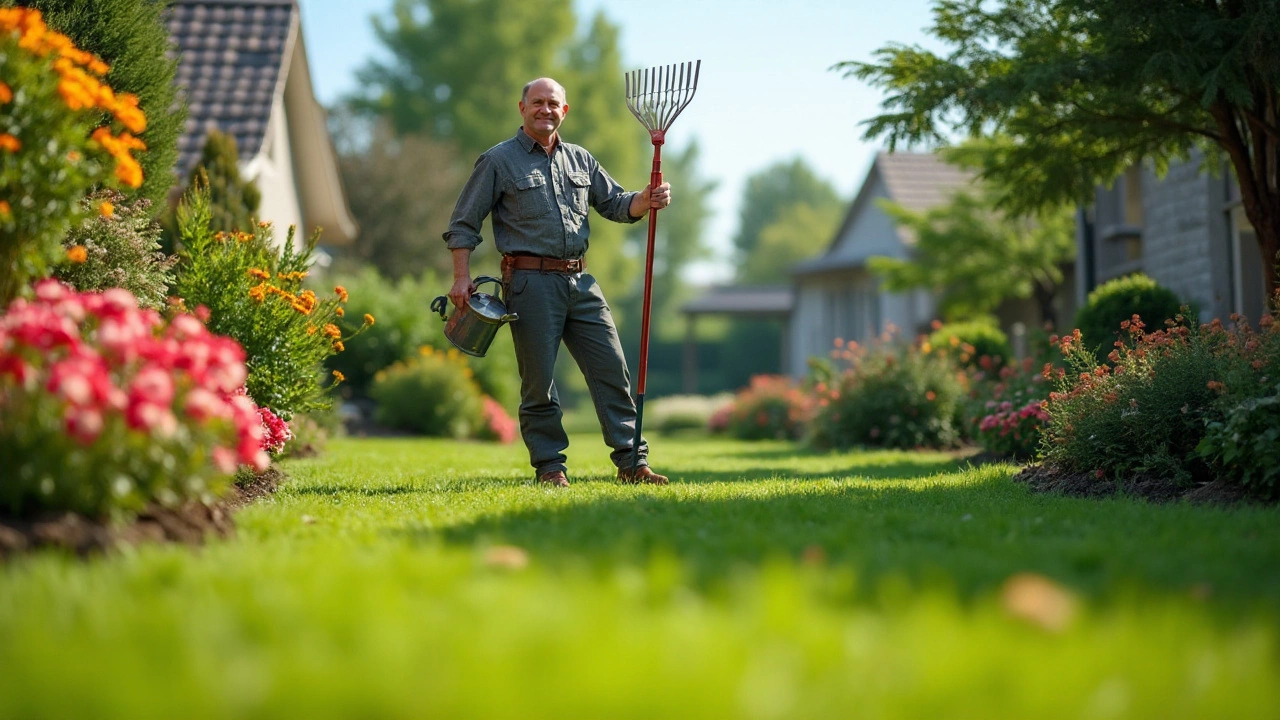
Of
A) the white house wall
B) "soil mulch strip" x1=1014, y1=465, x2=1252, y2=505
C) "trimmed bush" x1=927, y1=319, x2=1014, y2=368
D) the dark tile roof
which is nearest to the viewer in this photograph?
"soil mulch strip" x1=1014, y1=465, x2=1252, y2=505

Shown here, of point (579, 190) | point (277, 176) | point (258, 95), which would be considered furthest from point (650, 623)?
point (277, 176)

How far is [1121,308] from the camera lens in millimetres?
11164

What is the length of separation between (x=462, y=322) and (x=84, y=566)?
3.48 meters

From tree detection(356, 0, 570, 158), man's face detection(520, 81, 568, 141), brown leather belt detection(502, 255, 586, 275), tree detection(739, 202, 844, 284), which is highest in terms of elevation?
tree detection(356, 0, 570, 158)

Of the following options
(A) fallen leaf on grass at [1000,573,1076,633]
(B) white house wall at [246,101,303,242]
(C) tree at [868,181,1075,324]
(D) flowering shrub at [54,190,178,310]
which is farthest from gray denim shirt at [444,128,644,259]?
(C) tree at [868,181,1075,324]

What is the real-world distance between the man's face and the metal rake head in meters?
0.47

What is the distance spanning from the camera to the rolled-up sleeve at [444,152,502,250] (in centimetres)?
679

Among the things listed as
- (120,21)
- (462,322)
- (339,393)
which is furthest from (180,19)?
(462,322)

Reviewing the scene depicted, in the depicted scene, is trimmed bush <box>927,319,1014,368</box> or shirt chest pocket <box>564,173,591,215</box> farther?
trimmed bush <box>927,319,1014,368</box>

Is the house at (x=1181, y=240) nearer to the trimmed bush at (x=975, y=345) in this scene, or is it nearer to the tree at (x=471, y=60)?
the trimmed bush at (x=975, y=345)

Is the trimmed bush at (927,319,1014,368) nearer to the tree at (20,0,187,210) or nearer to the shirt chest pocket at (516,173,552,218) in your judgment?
the shirt chest pocket at (516,173,552,218)

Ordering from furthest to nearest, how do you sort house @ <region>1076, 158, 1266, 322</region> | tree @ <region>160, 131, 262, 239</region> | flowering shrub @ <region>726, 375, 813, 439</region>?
1. flowering shrub @ <region>726, 375, 813, 439</region>
2. house @ <region>1076, 158, 1266, 322</region>
3. tree @ <region>160, 131, 262, 239</region>

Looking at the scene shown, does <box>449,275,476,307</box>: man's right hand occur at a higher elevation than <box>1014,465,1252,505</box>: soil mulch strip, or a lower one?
higher

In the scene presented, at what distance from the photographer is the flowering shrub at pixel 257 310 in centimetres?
692
